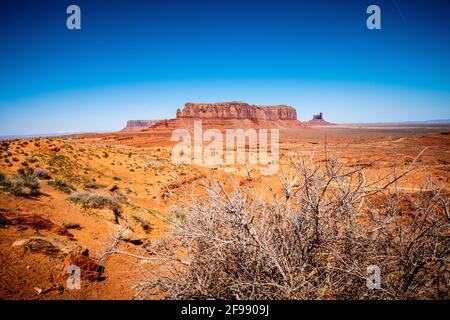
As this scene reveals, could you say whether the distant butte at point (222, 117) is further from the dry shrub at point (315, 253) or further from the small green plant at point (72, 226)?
the dry shrub at point (315, 253)

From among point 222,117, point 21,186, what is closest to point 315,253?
point 21,186

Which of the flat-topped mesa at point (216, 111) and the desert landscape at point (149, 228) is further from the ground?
the flat-topped mesa at point (216, 111)

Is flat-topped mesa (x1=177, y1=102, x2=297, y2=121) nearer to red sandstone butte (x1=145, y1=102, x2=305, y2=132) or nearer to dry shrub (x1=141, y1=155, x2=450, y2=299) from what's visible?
red sandstone butte (x1=145, y1=102, x2=305, y2=132)

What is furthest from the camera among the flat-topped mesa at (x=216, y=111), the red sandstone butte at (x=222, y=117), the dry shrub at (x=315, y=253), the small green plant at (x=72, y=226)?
the flat-topped mesa at (x=216, y=111)

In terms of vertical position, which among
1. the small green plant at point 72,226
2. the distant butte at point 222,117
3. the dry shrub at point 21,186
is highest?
the distant butte at point 222,117

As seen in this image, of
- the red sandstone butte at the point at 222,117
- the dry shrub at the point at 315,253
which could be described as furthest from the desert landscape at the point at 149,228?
the red sandstone butte at the point at 222,117

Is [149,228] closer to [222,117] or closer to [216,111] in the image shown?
[222,117]

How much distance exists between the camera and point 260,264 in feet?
8.30

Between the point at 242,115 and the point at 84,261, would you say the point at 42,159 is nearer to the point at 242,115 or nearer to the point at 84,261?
the point at 84,261

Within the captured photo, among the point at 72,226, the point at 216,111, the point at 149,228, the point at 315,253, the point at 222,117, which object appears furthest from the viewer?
the point at 216,111

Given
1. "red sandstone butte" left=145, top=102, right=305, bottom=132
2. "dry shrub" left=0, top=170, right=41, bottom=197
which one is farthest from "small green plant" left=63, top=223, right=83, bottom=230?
"red sandstone butte" left=145, top=102, right=305, bottom=132
